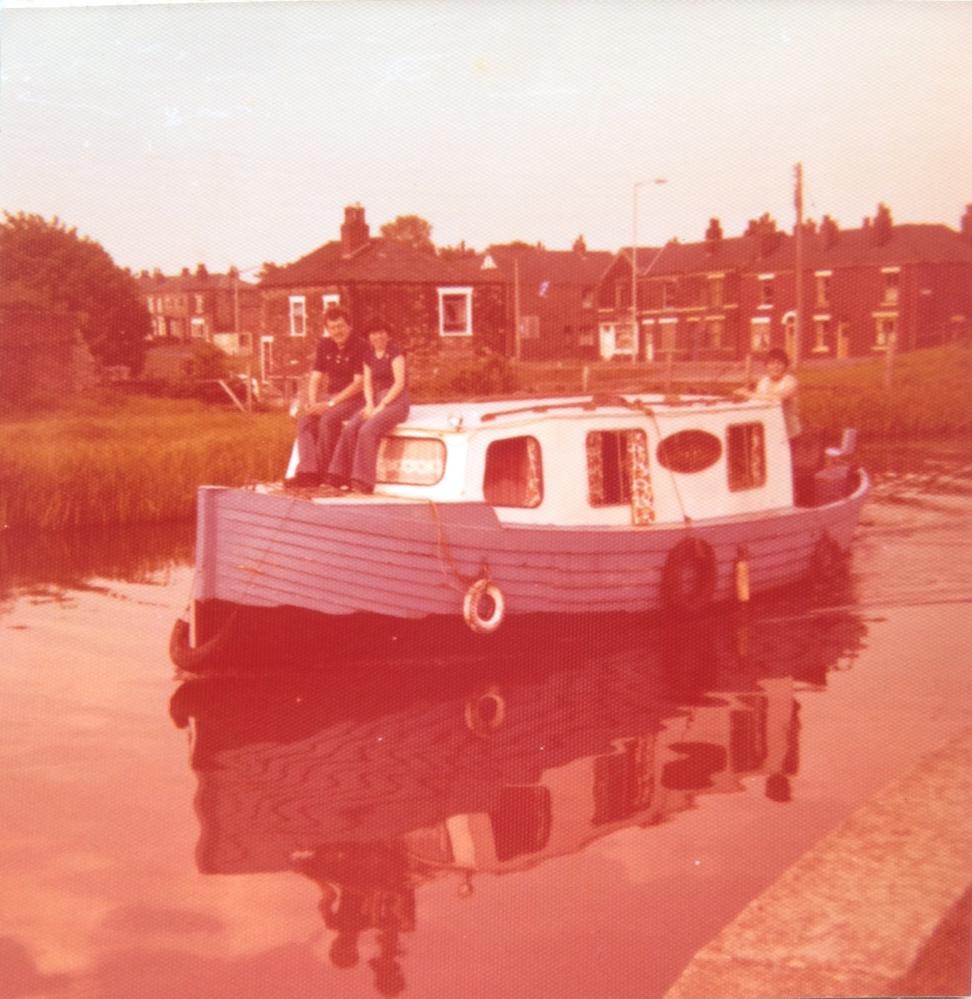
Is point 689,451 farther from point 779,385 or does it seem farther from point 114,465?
point 114,465

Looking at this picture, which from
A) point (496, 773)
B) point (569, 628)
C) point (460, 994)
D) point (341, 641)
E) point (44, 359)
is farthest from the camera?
point (44, 359)

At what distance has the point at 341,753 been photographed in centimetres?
886

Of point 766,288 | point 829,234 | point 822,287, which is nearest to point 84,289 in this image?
point 829,234

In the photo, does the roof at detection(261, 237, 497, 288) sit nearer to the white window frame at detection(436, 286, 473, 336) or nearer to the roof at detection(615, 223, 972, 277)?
the white window frame at detection(436, 286, 473, 336)

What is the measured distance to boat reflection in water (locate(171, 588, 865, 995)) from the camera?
696 cm

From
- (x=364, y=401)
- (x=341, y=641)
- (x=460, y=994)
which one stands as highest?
(x=364, y=401)

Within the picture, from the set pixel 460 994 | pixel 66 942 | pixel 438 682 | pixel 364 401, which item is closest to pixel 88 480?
pixel 364 401

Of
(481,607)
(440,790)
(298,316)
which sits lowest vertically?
(440,790)

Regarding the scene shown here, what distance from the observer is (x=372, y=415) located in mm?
10508

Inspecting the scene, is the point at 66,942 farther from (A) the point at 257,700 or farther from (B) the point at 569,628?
(B) the point at 569,628

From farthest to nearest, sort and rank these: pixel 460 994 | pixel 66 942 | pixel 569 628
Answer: pixel 569 628 < pixel 66 942 < pixel 460 994

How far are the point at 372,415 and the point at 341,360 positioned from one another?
0.59 meters

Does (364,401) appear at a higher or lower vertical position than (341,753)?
higher

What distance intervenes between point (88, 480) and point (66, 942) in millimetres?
10499
